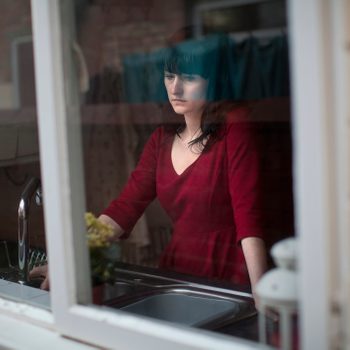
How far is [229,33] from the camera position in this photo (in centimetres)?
324

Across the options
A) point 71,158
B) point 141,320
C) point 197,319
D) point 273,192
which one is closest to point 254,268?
point 197,319

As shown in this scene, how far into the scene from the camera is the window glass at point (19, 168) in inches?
78.2

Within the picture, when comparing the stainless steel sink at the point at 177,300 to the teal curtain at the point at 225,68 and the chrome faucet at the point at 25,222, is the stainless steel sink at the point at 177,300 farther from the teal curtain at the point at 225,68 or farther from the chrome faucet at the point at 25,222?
the teal curtain at the point at 225,68

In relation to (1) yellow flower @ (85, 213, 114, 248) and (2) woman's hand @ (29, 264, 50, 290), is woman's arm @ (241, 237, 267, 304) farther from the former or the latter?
(2) woman's hand @ (29, 264, 50, 290)

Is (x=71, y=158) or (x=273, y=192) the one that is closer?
(x=71, y=158)

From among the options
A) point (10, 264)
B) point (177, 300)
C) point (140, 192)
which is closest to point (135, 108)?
point (140, 192)

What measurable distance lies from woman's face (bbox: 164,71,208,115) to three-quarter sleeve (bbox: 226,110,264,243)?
4.3 inches

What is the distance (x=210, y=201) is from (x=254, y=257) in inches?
10.7

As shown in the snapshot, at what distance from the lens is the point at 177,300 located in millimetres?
Answer: 1838

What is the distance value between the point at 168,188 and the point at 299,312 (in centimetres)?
97

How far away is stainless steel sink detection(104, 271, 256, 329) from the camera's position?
67.3 inches

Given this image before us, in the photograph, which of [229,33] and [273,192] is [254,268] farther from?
[229,33]

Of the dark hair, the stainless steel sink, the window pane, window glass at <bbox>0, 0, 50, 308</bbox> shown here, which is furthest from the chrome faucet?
the dark hair

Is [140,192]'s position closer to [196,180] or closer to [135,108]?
[196,180]
